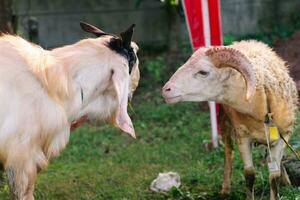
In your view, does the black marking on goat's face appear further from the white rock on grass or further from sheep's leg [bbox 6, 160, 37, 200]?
the white rock on grass

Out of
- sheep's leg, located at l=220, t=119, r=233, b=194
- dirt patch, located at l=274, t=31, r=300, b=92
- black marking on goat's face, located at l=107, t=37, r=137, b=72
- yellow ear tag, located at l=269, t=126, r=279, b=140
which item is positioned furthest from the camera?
dirt patch, located at l=274, t=31, r=300, b=92

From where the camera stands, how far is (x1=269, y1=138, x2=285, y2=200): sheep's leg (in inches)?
235

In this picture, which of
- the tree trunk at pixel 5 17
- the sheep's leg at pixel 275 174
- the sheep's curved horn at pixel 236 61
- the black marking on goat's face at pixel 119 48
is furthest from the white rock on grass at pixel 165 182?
the tree trunk at pixel 5 17

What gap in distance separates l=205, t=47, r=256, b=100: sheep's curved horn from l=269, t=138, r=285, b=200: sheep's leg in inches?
31.0

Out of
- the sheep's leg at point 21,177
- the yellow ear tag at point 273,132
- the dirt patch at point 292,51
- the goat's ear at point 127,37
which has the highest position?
the goat's ear at point 127,37

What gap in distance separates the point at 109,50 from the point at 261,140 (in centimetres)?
184

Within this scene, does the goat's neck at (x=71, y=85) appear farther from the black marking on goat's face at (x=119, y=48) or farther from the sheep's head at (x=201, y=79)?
the sheep's head at (x=201, y=79)

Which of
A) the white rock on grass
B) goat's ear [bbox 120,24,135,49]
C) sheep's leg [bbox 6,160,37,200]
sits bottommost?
the white rock on grass

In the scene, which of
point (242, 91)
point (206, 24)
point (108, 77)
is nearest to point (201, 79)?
point (242, 91)

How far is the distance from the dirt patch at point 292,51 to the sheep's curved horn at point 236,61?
16.1 feet

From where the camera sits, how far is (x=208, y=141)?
8.44 metres

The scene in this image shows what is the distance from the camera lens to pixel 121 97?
4793mm

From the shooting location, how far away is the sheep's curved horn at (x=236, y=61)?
5.54 metres

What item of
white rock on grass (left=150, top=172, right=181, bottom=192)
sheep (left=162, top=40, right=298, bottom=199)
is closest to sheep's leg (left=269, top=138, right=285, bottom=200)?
sheep (left=162, top=40, right=298, bottom=199)
